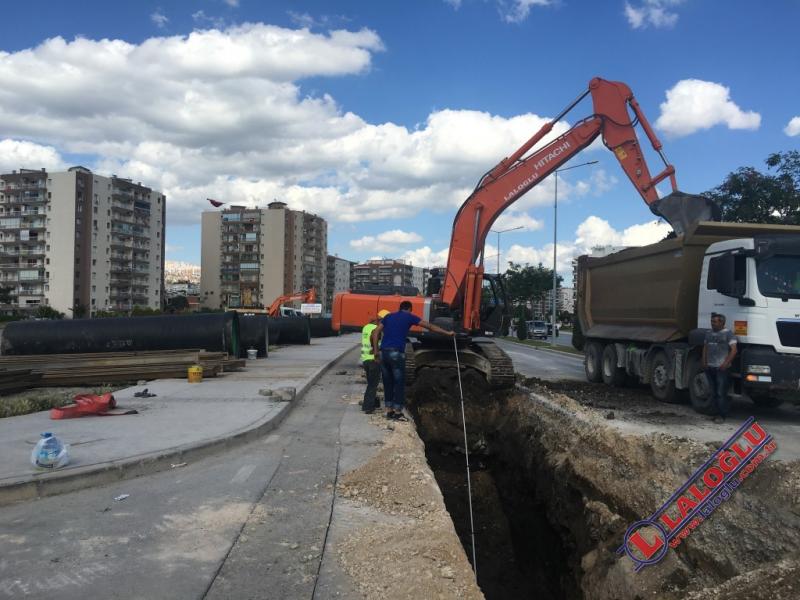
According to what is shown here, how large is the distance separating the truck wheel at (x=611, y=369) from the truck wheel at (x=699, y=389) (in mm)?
3194

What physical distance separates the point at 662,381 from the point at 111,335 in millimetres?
12079

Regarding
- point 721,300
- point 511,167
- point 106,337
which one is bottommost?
point 106,337

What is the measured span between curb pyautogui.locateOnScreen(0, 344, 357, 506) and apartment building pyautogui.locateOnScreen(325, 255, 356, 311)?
14179 centimetres

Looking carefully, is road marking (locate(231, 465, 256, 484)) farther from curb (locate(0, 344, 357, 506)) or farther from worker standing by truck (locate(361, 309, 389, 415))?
worker standing by truck (locate(361, 309, 389, 415))

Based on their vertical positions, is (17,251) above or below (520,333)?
above

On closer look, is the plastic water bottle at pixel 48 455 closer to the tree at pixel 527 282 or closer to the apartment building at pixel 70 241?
the tree at pixel 527 282

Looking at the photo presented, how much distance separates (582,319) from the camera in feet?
51.8

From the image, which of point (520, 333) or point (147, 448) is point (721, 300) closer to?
point (147, 448)

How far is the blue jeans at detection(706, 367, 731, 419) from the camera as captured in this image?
9.17m

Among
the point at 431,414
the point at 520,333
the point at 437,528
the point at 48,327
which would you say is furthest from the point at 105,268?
the point at 437,528

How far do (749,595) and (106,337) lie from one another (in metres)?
14.2

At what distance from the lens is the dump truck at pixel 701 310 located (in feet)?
29.5

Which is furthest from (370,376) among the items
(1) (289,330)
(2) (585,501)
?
(1) (289,330)

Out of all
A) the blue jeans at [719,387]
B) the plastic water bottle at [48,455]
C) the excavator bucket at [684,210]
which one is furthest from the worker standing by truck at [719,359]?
the plastic water bottle at [48,455]
